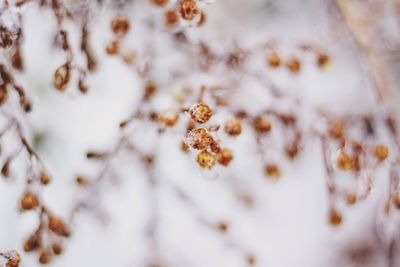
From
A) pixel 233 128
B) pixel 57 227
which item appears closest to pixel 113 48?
pixel 233 128

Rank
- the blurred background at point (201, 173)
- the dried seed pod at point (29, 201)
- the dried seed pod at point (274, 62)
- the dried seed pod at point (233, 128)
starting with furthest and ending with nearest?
the blurred background at point (201, 173), the dried seed pod at point (274, 62), the dried seed pod at point (233, 128), the dried seed pod at point (29, 201)

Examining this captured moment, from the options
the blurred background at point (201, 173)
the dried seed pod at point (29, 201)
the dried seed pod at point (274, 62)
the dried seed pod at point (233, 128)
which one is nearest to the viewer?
the dried seed pod at point (29, 201)

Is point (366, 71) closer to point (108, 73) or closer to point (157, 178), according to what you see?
point (157, 178)

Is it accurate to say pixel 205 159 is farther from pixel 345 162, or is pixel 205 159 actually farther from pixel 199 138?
pixel 345 162

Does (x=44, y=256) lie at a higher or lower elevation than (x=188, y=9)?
lower

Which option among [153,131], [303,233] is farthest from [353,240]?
[153,131]

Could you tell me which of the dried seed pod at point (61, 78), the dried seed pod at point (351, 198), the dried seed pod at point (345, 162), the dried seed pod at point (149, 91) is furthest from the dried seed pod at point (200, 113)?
the dried seed pod at point (351, 198)

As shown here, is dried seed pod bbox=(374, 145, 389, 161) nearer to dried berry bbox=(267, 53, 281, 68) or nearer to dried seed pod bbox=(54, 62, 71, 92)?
dried berry bbox=(267, 53, 281, 68)

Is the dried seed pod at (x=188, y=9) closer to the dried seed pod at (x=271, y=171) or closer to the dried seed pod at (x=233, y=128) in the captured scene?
the dried seed pod at (x=233, y=128)
